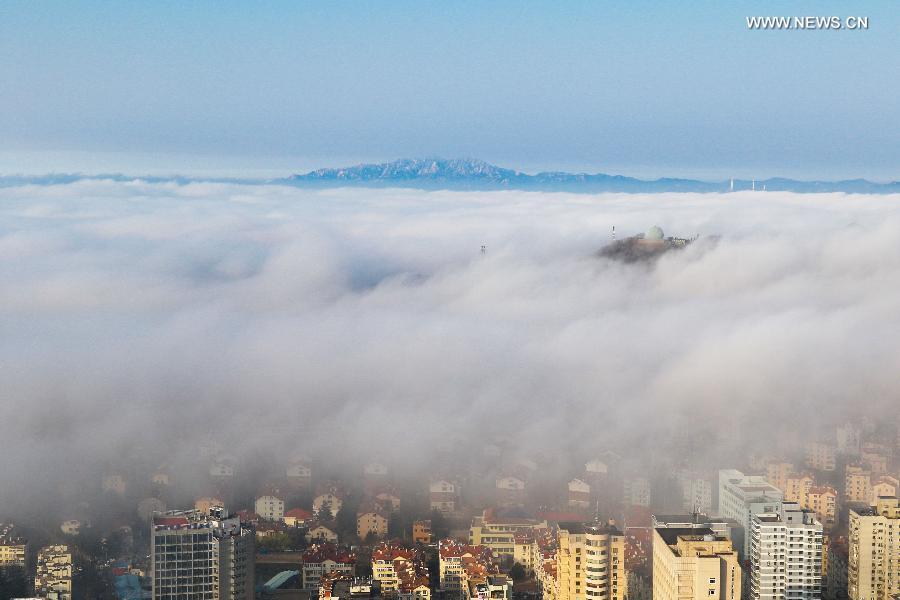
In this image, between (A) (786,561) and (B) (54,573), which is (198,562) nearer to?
(B) (54,573)

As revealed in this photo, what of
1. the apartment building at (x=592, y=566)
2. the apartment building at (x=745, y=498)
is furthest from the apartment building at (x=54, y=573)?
the apartment building at (x=745, y=498)

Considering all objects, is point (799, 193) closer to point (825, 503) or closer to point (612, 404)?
point (612, 404)

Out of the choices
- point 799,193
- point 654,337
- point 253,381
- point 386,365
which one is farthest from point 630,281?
point 253,381

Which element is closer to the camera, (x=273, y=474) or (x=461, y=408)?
(x=273, y=474)

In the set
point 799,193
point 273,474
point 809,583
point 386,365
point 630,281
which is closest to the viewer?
point 809,583

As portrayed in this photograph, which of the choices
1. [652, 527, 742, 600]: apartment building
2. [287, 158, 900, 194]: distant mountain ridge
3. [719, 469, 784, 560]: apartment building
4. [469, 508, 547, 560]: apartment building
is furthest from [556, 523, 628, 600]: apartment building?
[287, 158, 900, 194]: distant mountain ridge

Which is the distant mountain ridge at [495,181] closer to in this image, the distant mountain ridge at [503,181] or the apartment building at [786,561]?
the distant mountain ridge at [503,181]
